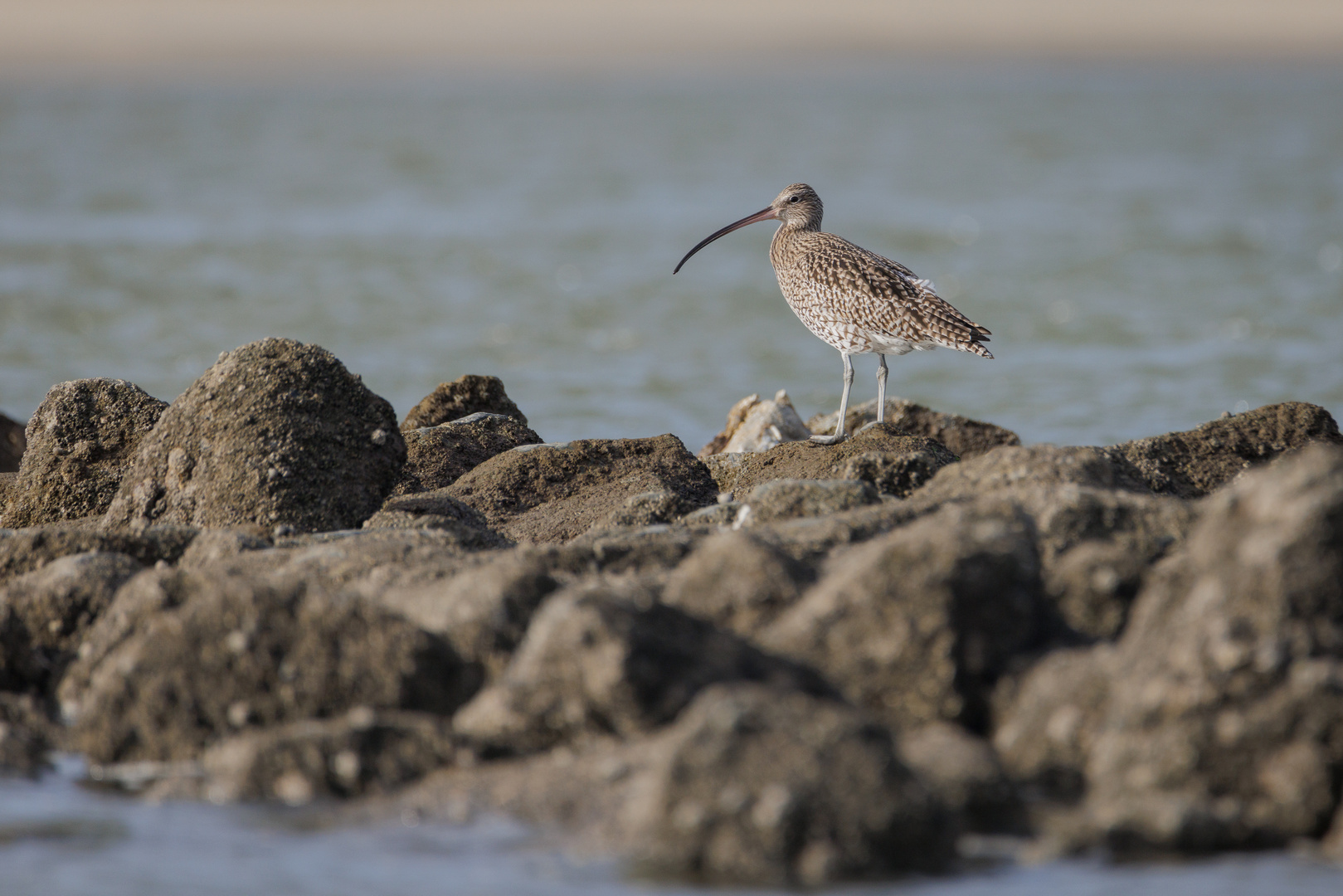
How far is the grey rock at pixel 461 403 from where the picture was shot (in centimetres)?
900

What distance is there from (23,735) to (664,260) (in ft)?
68.0

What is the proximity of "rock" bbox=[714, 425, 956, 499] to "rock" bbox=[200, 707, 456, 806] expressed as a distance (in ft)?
10.3

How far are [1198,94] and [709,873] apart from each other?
83.2 meters

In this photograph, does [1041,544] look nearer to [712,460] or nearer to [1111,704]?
[1111,704]

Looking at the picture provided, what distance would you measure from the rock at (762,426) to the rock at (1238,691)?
4.91 metres

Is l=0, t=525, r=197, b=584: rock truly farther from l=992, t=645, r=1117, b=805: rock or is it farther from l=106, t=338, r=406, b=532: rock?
Answer: l=992, t=645, r=1117, b=805: rock

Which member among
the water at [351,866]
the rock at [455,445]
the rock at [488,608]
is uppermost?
the rock at [455,445]

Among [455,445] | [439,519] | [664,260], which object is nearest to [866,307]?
[455,445]

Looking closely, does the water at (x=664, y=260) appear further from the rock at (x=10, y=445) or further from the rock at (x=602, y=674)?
the rock at (x=602, y=674)

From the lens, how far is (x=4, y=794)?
4449 mm

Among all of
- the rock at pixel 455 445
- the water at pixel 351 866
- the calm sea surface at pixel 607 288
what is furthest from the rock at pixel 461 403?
the water at pixel 351 866

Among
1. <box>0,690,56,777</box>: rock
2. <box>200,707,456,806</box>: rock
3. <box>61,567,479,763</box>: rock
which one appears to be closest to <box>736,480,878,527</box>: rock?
<box>61,567,479,763</box>: rock

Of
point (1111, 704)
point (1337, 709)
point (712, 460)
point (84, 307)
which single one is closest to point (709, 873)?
point (1111, 704)

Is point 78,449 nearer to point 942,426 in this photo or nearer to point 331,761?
point 331,761
